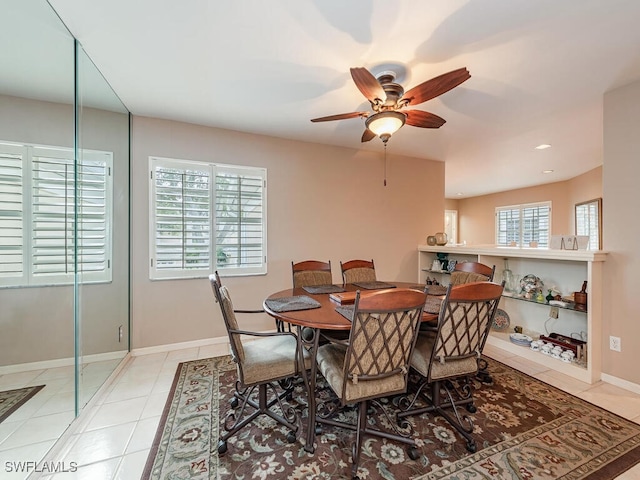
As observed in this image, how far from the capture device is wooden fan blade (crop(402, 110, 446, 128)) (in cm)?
212

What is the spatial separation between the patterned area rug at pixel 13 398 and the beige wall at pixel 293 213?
95 cm

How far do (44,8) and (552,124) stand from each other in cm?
463

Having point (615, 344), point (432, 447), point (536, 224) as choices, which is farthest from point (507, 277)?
point (536, 224)

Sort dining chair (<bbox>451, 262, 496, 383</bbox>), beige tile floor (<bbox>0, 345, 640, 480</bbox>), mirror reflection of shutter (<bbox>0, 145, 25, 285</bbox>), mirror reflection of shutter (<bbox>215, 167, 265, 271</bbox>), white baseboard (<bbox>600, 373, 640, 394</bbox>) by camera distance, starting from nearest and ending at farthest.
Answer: beige tile floor (<bbox>0, 345, 640, 480</bbox>) < mirror reflection of shutter (<bbox>0, 145, 25, 285</bbox>) < white baseboard (<bbox>600, 373, 640, 394</bbox>) < dining chair (<bbox>451, 262, 496, 383</bbox>) < mirror reflection of shutter (<bbox>215, 167, 265, 271</bbox>)

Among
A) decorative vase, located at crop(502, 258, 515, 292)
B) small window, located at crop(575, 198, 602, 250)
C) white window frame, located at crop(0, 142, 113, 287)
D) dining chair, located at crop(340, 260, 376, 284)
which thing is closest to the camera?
white window frame, located at crop(0, 142, 113, 287)

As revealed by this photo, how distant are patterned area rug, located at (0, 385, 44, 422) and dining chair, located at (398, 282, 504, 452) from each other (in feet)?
8.75

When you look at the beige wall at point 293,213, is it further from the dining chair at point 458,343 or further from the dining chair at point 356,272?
the dining chair at point 458,343

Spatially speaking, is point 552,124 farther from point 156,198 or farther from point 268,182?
point 156,198

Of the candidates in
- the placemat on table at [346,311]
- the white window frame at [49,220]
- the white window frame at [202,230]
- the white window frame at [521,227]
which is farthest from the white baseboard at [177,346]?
the white window frame at [521,227]

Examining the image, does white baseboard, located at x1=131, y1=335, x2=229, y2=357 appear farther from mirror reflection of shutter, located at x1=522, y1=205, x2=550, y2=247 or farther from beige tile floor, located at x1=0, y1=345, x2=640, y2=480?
mirror reflection of shutter, located at x1=522, y1=205, x2=550, y2=247

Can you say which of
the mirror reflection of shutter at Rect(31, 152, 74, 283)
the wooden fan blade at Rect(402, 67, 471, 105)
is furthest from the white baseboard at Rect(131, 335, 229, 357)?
the wooden fan blade at Rect(402, 67, 471, 105)

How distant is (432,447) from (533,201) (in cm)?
696

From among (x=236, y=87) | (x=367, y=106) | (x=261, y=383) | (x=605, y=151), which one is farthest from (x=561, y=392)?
(x=236, y=87)

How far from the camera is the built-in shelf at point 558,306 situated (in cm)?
243
